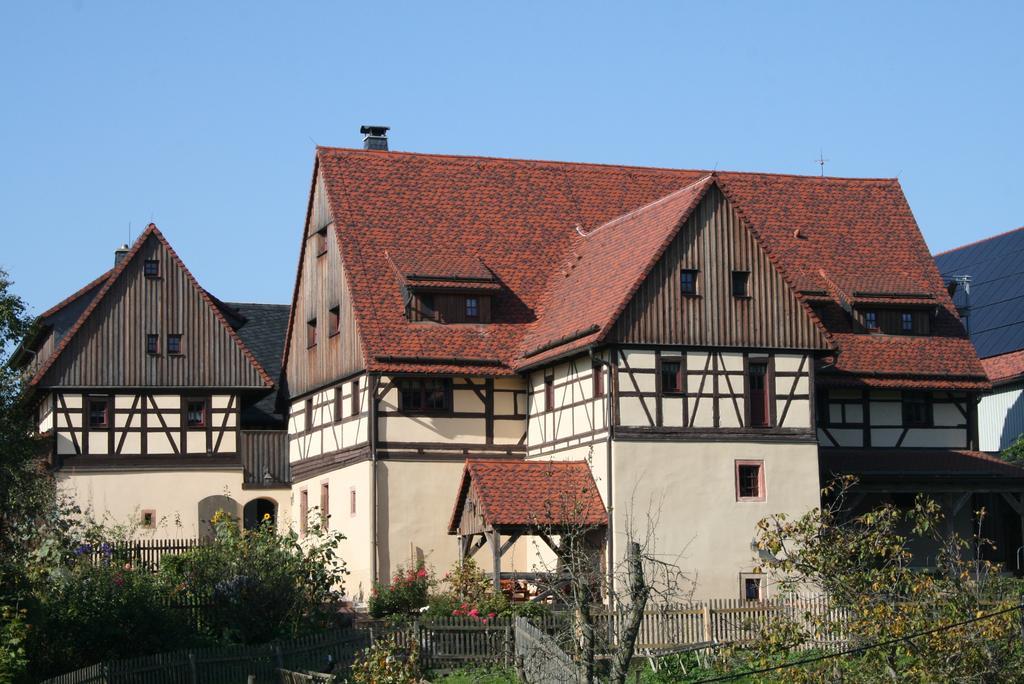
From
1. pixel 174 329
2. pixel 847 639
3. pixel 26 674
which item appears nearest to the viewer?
pixel 847 639

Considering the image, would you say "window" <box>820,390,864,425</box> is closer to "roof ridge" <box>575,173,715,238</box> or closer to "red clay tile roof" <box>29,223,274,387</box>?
"roof ridge" <box>575,173,715,238</box>

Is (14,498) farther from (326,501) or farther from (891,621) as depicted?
(891,621)

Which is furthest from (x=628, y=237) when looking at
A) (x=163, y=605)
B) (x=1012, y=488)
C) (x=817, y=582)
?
(x=817, y=582)

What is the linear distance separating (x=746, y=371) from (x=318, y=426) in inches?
518

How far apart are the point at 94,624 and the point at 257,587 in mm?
3821

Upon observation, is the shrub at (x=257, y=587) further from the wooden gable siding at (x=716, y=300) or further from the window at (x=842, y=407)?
the window at (x=842, y=407)

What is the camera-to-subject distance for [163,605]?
36781 mm

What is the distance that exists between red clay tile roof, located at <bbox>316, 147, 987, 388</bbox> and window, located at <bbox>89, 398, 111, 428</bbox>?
997cm

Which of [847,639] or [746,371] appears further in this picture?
[746,371]

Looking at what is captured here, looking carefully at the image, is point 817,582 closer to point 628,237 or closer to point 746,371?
point 746,371

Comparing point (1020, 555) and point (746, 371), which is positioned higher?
point (746, 371)

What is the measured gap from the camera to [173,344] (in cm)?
5181

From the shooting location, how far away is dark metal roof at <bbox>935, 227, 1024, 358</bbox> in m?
56.2

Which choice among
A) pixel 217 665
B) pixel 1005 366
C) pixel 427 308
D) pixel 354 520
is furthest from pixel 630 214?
pixel 217 665
